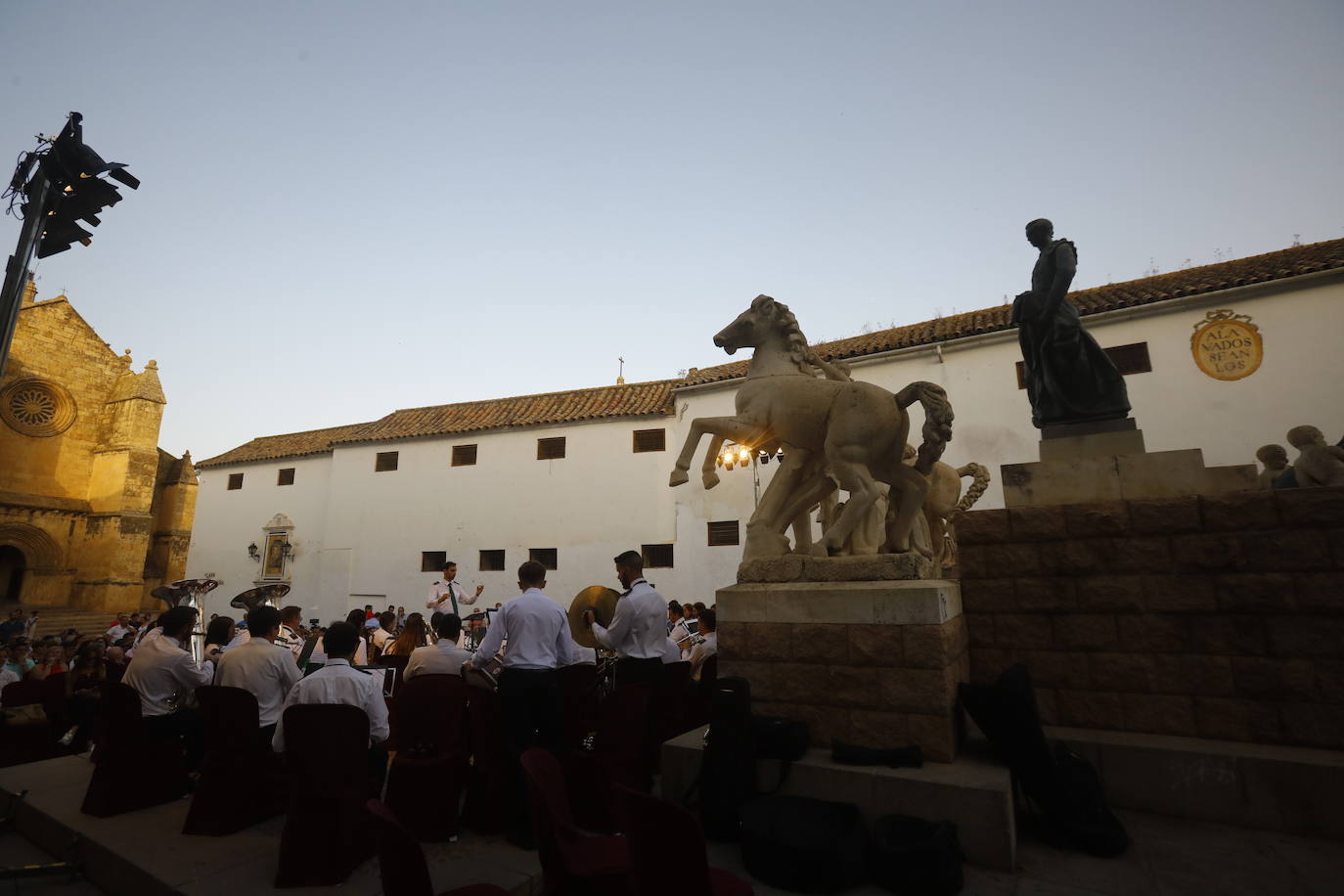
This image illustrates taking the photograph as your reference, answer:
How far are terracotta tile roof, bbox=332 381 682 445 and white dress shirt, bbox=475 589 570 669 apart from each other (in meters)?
13.3

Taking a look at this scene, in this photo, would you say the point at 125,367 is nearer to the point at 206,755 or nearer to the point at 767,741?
the point at 206,755

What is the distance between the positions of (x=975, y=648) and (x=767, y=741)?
1812mm

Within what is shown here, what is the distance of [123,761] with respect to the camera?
411 cm

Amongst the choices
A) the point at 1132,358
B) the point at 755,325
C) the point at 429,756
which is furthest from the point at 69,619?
the point at 1132,358

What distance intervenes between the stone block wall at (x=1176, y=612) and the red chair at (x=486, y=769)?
331 cm

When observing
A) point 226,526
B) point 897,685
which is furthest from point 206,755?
point 226,526

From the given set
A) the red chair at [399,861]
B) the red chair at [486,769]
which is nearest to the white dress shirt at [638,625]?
the red chair at [486,769]

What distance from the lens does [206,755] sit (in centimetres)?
384

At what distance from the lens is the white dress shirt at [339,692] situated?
11.4 feet

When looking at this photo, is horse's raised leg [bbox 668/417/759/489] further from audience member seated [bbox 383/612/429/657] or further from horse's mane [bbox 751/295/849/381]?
audience member seated [bbox 383/612/429/657]

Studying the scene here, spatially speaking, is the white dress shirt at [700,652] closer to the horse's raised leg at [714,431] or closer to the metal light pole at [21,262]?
the horse's raised leg at [714,431]

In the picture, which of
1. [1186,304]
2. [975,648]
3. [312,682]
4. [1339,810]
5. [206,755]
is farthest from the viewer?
[1186,304]

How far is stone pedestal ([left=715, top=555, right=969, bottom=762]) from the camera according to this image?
354 cm

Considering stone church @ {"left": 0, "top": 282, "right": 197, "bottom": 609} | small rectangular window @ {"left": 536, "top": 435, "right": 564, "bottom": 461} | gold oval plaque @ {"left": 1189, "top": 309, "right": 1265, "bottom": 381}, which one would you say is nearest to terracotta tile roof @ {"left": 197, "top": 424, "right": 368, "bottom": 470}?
stone church @ {"left": 0, "top": 282, "right": 197, "bottom": 609}
